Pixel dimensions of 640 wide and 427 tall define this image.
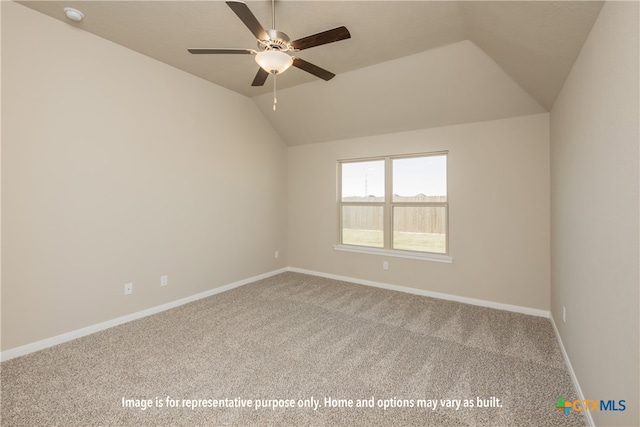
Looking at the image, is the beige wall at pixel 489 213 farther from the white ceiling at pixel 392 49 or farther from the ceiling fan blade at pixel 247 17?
the ceiling fan blade at pixel 247 17

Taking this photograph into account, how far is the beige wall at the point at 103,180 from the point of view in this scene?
8.04ft

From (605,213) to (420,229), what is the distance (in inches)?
109

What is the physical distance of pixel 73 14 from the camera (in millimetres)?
2523

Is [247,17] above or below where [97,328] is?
above

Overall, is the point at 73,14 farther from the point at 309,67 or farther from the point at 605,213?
the point at 605,213

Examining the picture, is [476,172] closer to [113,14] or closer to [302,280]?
[302,280]

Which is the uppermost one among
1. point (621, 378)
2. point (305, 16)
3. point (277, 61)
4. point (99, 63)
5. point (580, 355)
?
point (305, 16)

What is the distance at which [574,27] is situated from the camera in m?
1.73

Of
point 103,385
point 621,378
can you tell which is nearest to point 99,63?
point 103,385

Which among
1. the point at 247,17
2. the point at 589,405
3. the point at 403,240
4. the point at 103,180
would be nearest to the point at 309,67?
the point at 247,17

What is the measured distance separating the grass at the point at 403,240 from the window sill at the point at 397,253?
0.09 metres

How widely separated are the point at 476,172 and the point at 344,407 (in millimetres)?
3179

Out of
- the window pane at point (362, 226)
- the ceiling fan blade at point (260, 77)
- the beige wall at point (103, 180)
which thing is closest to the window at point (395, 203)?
the window pane at point (362, 226)

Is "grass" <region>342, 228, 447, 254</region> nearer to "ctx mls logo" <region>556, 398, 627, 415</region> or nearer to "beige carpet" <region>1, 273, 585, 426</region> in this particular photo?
"beige carpet" <region>1, 273, 585, 426</region>
